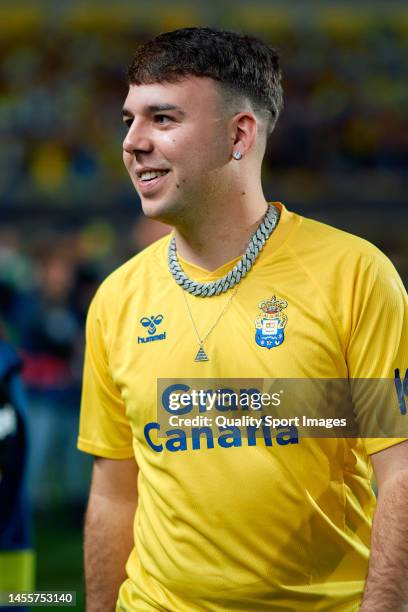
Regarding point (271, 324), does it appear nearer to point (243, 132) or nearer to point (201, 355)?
point (201, 355)

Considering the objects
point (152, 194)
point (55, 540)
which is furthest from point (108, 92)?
point (152, 194)

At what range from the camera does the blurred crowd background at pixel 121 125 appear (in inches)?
392

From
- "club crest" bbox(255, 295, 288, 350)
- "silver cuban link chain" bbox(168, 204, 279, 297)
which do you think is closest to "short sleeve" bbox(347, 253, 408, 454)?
"club crest" bbox(255, 295, 288, 350)

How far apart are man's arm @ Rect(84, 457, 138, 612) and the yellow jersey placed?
14 centimetres

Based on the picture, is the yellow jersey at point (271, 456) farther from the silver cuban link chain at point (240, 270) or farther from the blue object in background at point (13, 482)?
the blue object in background at point (13, 482)

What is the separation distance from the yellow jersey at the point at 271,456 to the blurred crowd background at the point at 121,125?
5968mm

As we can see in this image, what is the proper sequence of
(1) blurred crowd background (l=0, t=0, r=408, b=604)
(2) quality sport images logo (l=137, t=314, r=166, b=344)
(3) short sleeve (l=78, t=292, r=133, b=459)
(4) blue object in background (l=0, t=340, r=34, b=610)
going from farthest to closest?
1. (1) blurred crowd background (l=0, t=0, r=408, b=604)
2. (4) blue object in background (l=0, t=340, r=34, b=610)
3. (3) short sleeve (l=78, t=292, r=133, b=459)
4. (2) quality sport images logo (l=137, t=314, r=166, b=344)

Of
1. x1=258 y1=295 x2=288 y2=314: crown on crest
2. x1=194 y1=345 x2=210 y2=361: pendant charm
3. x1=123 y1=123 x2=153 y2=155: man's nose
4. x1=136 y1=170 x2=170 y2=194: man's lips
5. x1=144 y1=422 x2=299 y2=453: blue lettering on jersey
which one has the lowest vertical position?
x1=144 y1=422 x2=299 y2=453: blue lettering on jersey

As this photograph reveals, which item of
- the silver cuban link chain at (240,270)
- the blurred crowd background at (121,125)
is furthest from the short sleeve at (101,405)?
the blurred crowd background at (121,125)

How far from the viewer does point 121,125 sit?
36.9 feet

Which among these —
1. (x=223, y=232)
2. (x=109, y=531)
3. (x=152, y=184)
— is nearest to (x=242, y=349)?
(x=223, y=232)

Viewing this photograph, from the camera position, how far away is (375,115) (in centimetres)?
1161

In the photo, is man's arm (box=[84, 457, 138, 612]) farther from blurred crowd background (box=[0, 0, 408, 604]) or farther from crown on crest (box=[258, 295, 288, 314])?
blurred crowd background (box=[0, 0, 408, 604])

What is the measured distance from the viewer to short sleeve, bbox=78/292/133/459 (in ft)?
8.84
